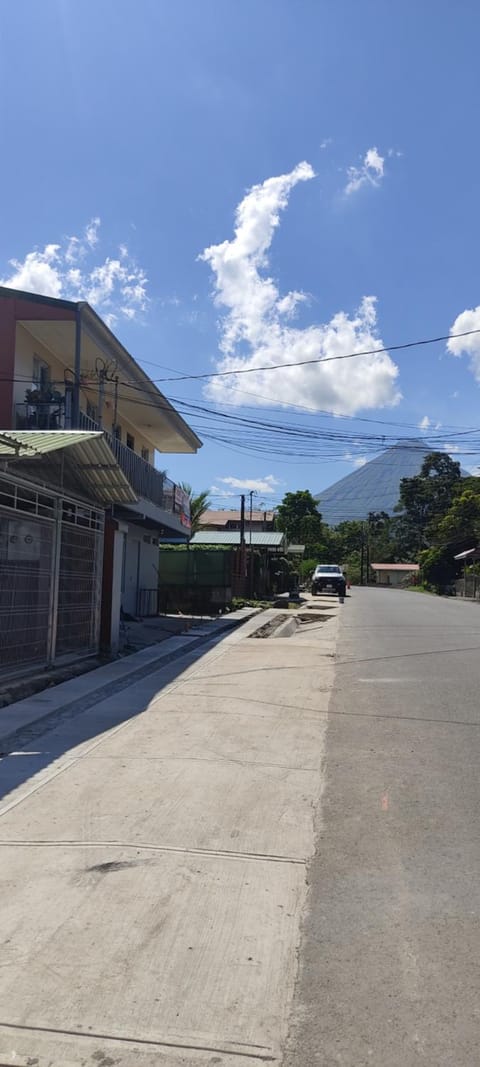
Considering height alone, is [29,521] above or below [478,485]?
below

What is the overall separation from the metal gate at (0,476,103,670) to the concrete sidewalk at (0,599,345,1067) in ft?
7.85

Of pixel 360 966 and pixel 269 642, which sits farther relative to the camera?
pixel 269 642

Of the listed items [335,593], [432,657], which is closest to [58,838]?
[432,657]

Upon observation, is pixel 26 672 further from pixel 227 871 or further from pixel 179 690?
pixel 227 871

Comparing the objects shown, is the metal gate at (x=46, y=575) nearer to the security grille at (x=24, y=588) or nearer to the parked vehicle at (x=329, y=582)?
the security grille at (x=24, y=588)

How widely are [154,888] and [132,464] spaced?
17.0 m

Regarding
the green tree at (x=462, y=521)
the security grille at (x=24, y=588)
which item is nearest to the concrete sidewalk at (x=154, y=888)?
the security grille at (x=24, y=588)

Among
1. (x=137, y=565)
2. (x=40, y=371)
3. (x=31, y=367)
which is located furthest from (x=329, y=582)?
(x=31, y=367)

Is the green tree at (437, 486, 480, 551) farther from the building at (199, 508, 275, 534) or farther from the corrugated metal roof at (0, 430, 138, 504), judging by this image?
the corrugated metal roof at (0, 430, 138, 504)

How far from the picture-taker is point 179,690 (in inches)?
412

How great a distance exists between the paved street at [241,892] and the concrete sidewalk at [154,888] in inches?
0.5

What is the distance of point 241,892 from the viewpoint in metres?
4.00

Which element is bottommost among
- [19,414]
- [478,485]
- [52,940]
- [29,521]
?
[52,940]

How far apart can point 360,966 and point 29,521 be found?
812 cm
